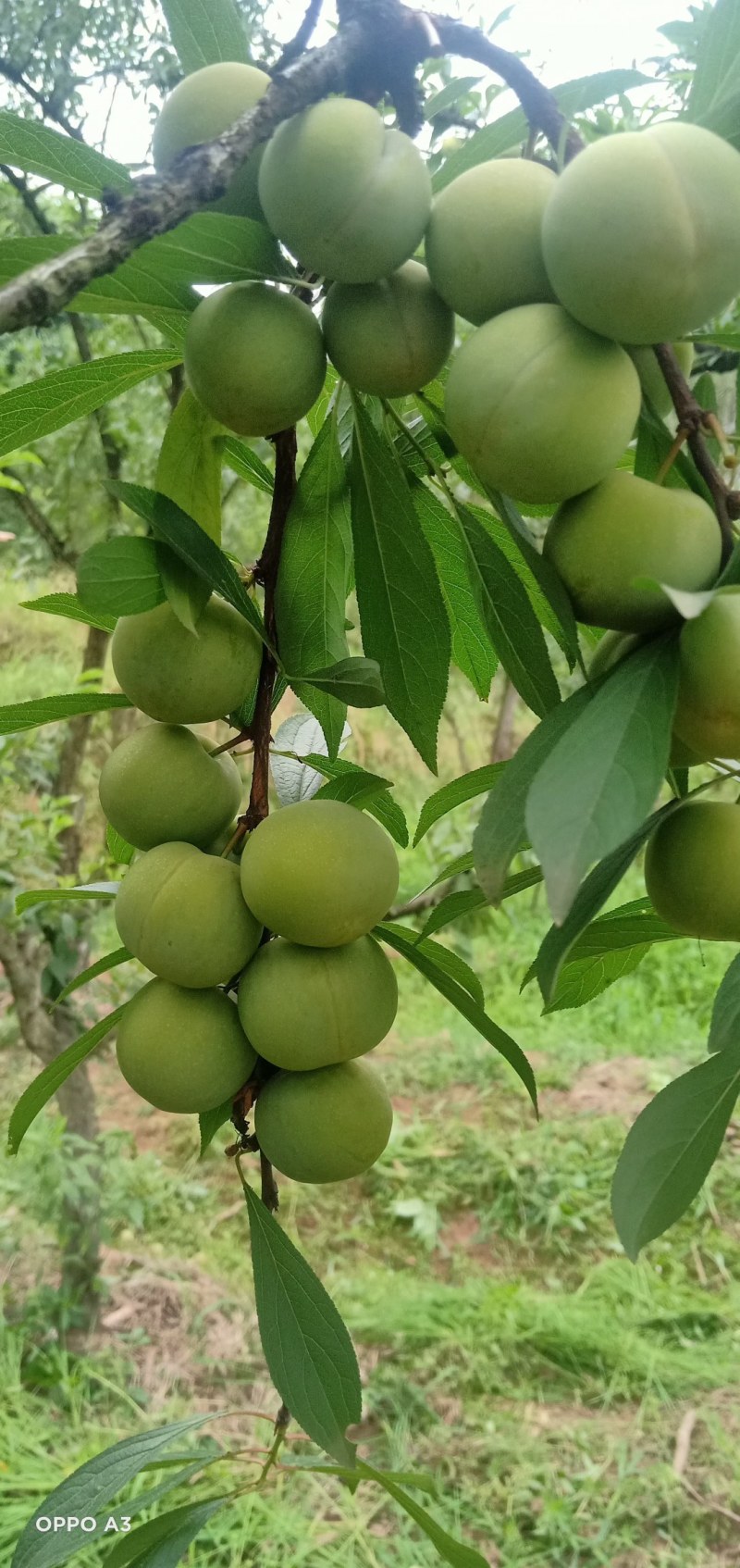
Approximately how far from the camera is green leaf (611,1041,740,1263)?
1.49 ft

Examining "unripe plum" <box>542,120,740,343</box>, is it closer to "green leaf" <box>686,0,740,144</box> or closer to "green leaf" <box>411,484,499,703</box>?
"green leaf" <box>686,0,740,144</box>

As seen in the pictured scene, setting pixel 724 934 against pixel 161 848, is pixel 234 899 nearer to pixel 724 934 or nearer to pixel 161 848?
pixel 161 848

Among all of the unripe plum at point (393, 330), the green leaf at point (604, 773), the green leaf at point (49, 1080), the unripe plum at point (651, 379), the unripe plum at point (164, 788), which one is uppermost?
the unripe plum at point (393, 330)

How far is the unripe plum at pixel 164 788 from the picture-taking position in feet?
1.61

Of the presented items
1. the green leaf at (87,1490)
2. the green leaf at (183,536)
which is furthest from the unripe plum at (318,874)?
the green leaf at (87,1490)

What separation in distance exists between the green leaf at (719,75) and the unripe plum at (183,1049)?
1.28ft

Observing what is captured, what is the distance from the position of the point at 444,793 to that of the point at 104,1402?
5.29ft

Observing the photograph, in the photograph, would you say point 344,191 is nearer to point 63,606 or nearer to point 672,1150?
point 63,606

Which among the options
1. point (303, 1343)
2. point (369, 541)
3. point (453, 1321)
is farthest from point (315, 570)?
point (453, 1321)

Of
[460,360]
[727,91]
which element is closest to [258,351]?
[460,360]

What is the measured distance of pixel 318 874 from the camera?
0.43m

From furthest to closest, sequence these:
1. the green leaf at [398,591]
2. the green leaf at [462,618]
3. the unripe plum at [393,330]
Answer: the green leaf at [462,618] < the green leaf at [398,591] < the unripe plum at [393,330]

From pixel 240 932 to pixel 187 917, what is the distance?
1.1 inches

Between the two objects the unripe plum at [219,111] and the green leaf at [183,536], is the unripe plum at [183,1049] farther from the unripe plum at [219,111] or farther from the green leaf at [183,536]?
the unripe plum at [219,111]
